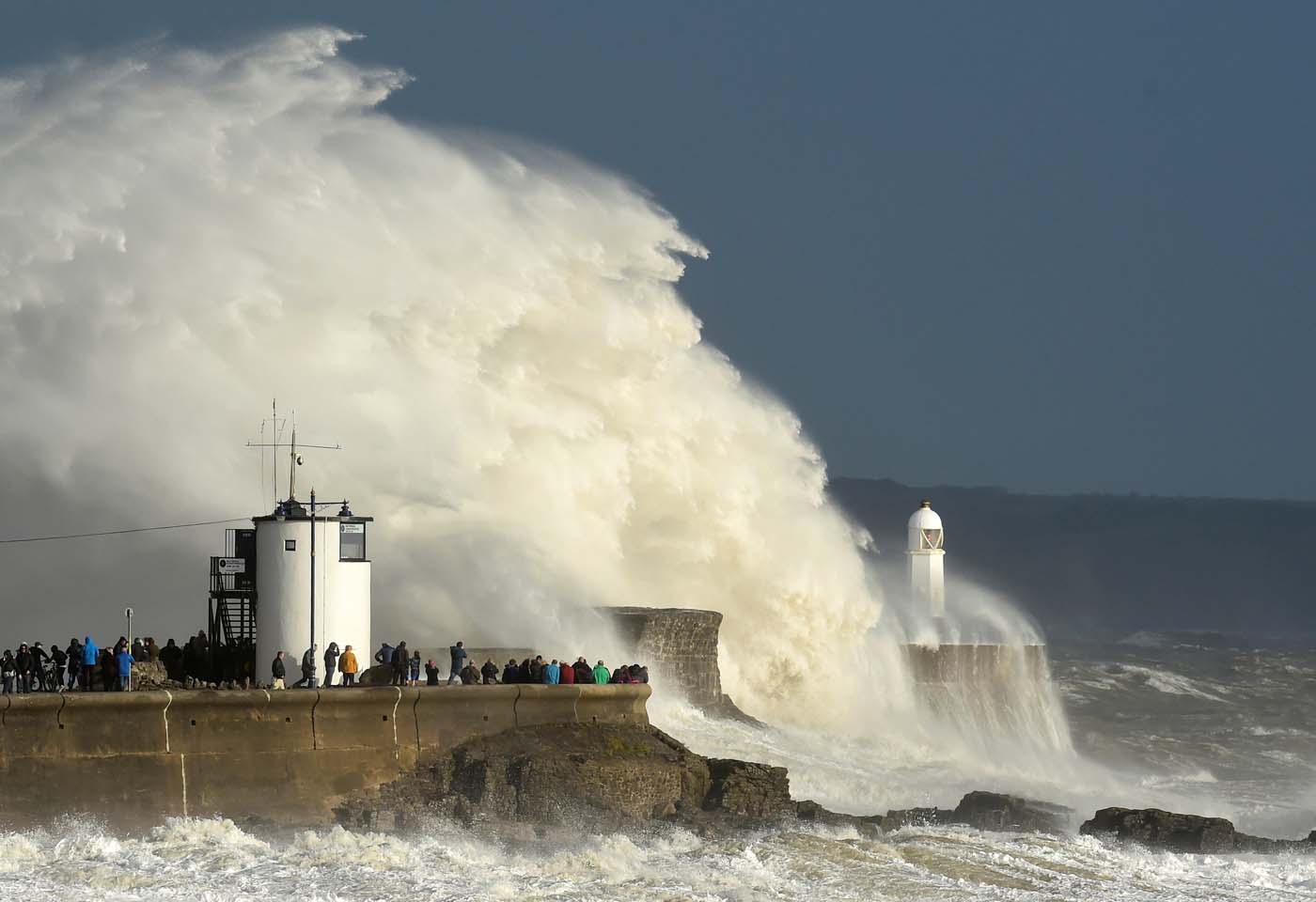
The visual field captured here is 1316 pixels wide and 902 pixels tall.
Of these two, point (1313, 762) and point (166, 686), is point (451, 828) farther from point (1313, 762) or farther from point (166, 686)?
point (1313, 762)

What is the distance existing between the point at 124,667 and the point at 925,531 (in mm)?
23182

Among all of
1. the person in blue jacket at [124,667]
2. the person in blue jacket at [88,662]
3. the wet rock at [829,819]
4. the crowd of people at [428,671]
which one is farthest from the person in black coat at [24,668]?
the wet rock at [829,819]

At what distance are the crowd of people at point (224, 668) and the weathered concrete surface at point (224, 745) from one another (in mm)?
366

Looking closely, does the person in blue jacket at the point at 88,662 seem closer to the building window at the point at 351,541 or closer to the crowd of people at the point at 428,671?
the crowd of people at the point at 428,671

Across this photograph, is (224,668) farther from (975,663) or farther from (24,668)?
(975,663)

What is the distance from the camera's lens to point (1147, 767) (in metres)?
29.9

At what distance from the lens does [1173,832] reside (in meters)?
18.4

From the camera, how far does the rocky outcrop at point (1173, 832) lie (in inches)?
721

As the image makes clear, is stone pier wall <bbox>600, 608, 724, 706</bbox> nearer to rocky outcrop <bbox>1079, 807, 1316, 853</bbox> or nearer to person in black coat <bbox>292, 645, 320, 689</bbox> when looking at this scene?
rocky outcrop <bbox>1079, 807, 1316, 853</bbox>

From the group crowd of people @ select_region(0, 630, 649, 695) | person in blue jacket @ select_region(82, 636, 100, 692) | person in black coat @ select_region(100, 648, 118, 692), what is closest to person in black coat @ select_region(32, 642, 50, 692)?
crowd of people @ select_region(0, 630, 649, 695)

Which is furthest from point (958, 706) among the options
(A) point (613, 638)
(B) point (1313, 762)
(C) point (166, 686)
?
(C) point (166, 686)

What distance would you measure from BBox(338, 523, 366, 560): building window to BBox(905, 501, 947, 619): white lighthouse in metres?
20.5

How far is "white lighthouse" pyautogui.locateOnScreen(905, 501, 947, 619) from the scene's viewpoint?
37.2m

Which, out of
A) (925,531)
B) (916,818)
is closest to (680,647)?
(916,818)
